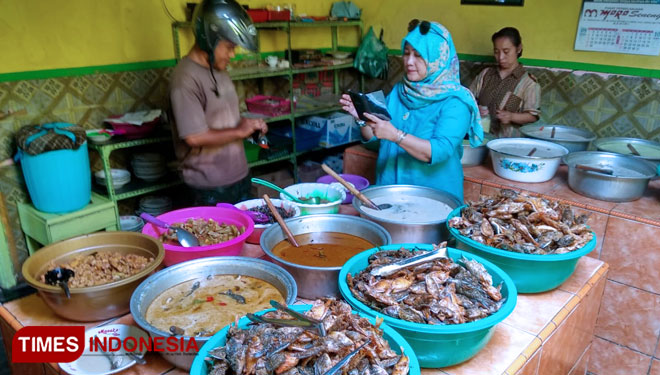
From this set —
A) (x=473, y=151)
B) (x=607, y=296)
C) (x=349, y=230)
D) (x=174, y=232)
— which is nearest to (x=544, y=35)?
(x=473, y=151)

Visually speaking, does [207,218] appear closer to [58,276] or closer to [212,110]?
[58,276]

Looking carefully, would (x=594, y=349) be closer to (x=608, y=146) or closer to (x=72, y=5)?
(x=608, y=146)

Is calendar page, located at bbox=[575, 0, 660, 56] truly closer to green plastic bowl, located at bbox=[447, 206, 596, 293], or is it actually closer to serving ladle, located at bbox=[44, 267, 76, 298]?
green plastic bowl, located at bbox=[447, 206, 596, 293]

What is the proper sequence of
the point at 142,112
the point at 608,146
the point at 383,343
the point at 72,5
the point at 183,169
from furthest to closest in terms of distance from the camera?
1. the point at 142,112
2. the point at 72,5
3. the point at 608,146
4. the point at 183,169
5. the point at 383,343

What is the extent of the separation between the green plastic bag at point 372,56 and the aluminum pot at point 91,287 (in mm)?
4058

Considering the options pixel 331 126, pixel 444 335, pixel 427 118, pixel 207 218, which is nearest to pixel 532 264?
pixel 444 335

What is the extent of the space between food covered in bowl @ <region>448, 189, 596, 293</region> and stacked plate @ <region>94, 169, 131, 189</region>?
2.88m

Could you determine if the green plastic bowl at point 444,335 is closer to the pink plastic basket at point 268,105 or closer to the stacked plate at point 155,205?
the stacked plate at point 155,205

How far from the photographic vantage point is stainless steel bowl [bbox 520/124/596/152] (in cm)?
291

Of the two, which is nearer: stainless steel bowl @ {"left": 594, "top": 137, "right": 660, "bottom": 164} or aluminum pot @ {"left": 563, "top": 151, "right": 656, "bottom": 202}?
aluminum pot @ {"left": 563, "top": 151, "right": 656, "bottom": 202}

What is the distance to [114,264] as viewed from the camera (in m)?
1.53

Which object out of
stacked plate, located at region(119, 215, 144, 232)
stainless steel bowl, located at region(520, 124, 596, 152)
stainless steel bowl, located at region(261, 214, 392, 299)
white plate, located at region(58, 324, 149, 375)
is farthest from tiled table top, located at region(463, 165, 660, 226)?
stacked plate, located at region(119, 215, 144, 232)

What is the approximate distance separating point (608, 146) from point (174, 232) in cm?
272

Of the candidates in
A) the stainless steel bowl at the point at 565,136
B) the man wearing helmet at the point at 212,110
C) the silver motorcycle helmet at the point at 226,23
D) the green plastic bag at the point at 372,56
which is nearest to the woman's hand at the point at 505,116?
the stainless steel bowl at the point at 565,136
